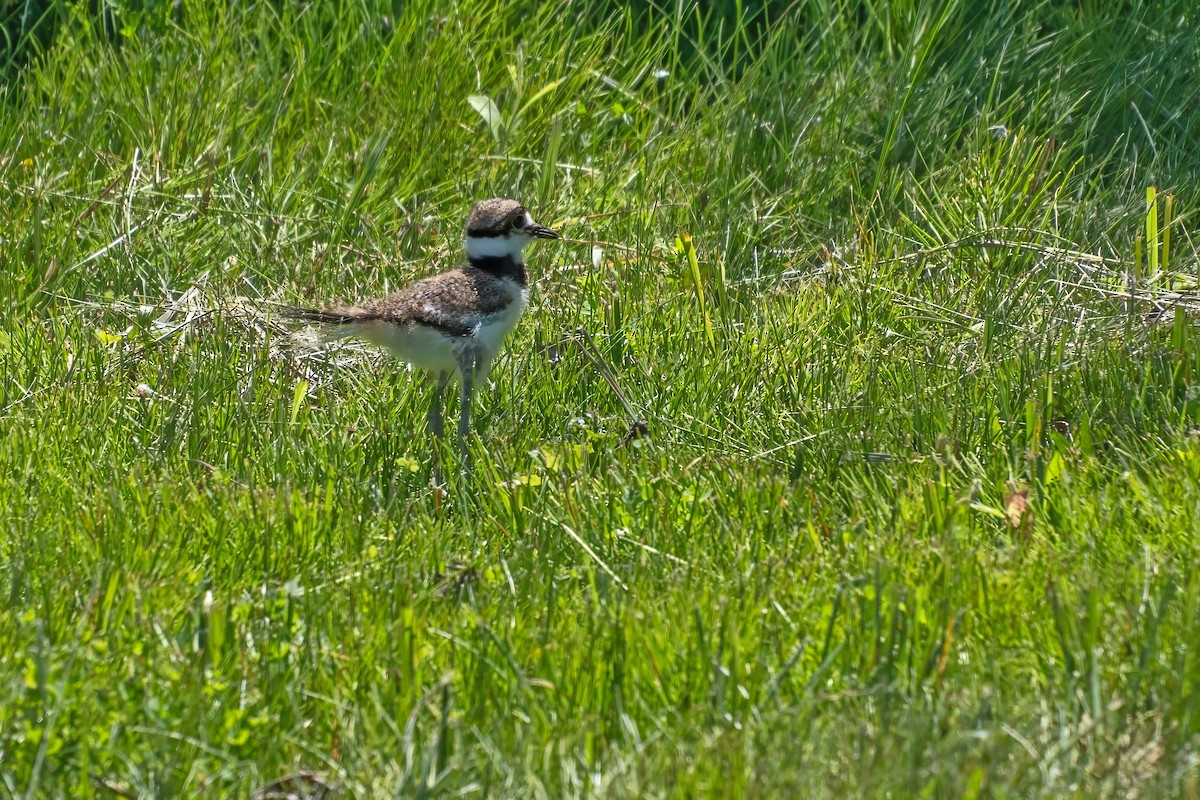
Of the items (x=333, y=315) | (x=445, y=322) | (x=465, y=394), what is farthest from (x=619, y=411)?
(x=333, y=315)

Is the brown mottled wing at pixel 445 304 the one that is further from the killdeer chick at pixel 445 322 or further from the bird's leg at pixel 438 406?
the bird's leg at pixel 438 406

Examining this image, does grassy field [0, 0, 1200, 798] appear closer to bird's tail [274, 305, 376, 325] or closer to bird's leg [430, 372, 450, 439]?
bird's leg [430, 372, 450, 439]

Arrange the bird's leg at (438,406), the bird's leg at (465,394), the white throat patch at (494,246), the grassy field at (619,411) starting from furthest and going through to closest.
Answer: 1. the white throat patch at (494,246)
2. the bird's leg at (438,406)
3. the bird's leg at (465,394)
4. the grassy field at (619,411)

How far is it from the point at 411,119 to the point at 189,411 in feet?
8.03

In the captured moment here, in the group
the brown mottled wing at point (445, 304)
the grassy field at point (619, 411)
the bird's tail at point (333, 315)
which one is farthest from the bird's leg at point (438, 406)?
the bird's tail at point (333, 315)

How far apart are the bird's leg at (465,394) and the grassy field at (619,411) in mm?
69

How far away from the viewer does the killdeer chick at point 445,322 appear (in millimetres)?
4965

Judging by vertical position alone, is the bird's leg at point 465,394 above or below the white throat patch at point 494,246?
below

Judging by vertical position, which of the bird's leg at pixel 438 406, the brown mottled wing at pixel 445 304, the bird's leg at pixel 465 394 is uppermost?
the brown mottled wing at pixel 445 304

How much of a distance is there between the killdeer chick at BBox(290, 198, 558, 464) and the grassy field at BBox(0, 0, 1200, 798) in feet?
0.73

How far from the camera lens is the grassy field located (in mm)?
3154

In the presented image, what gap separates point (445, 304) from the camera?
5.01 m

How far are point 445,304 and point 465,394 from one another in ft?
1.08

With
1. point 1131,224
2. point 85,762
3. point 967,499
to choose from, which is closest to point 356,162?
point 1131,224
